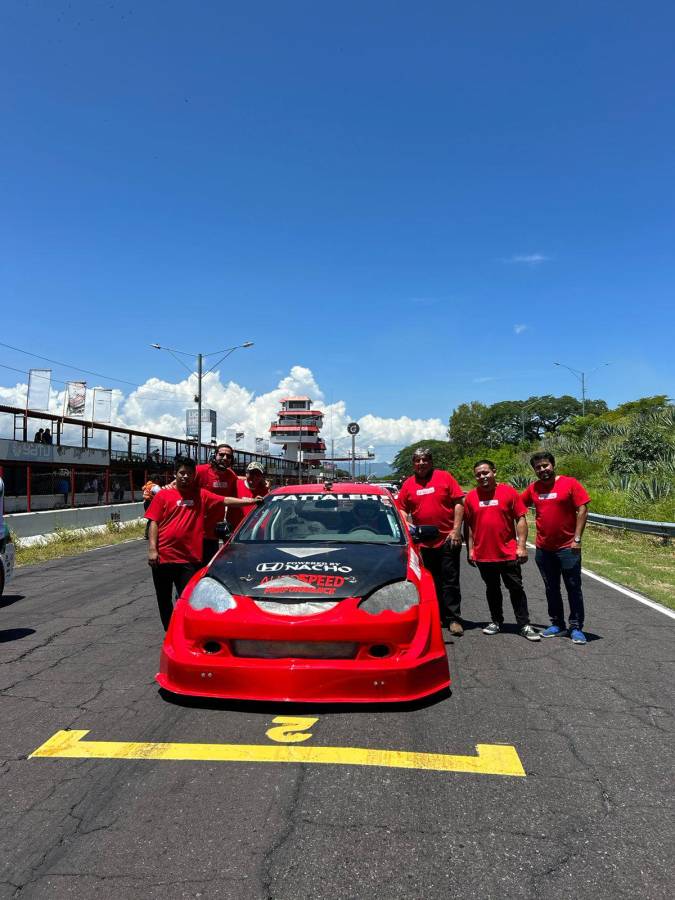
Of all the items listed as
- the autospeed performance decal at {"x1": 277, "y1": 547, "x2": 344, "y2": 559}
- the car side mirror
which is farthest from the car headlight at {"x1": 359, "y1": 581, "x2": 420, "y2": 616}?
the car side mirror

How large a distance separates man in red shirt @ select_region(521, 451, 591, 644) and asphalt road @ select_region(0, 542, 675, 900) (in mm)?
953

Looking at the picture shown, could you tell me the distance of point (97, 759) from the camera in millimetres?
3455

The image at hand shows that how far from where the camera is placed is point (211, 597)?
415 centimetres

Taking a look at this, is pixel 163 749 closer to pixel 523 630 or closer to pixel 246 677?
pixel 246 677

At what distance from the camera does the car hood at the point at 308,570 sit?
4.09m

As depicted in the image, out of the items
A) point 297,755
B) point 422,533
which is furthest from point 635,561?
point 297,755

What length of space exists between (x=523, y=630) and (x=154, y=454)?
26.7 metres

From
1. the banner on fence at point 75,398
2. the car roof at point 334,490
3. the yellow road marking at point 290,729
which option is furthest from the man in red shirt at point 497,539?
the banner on fence at point 75,398

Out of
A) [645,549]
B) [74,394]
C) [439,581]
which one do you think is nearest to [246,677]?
[439,581]

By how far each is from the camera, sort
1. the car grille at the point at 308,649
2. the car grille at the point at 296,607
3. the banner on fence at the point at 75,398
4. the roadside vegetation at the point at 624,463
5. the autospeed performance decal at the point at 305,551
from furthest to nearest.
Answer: the banner on fence at the point at 75,398, the roadside vegetation at the point at 624,463, the autospeed performance decal at the point at 305,551, the car grille at the point at 296,607, the car grille at the point at 308,649

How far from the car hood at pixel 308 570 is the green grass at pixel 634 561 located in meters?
5.07

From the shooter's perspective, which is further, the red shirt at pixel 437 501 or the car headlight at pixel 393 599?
the red shirt at pixel 437 501

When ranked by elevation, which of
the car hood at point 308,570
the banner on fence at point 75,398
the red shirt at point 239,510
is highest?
the banner on fence at point 75,398

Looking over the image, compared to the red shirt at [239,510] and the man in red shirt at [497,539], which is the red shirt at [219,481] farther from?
the man in red shirt at [497,539]
